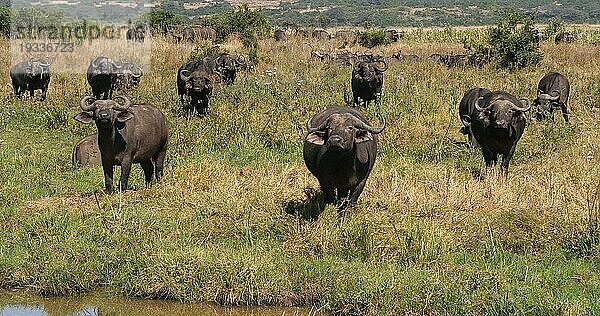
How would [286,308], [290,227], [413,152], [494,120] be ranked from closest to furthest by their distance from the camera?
1. [286,308]
2. [290,227]
3. [494,120]
4. [413,152]

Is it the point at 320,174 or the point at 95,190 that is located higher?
the point at 320,174

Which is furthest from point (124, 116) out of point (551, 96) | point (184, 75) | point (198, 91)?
point (551, 96)

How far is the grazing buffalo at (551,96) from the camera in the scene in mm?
14289

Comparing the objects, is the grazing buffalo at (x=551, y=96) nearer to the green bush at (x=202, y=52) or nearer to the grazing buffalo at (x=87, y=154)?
the grazing buffalo at (x=87, y=154)

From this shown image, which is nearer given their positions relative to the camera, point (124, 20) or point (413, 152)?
point (413, 152)

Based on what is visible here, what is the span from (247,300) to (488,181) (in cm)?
371

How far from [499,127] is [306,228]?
133 inches

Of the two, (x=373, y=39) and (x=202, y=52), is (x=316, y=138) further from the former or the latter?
(x=373, y=39)

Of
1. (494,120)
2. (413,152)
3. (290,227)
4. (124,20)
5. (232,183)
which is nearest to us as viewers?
(290,227)

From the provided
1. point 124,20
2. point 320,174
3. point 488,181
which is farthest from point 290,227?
point 124,20

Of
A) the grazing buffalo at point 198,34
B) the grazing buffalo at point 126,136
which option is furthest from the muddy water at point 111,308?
the grazing buffalo at point 198,34

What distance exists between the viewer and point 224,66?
63.0 feet

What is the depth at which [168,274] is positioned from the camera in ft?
22.3

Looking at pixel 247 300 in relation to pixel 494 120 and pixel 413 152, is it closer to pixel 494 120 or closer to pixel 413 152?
pixel 494 120
